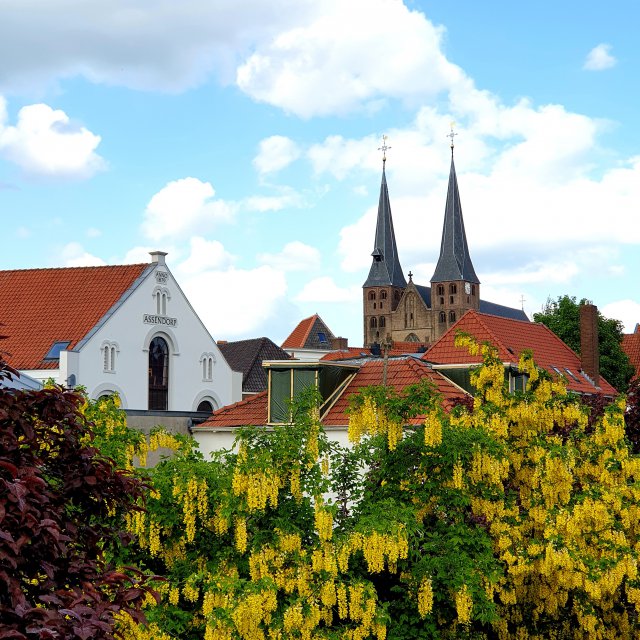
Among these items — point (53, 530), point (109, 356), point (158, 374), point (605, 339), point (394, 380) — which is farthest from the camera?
point (605, 339)

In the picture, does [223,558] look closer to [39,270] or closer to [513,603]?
[513,603]

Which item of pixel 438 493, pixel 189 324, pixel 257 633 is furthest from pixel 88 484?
pixel 189 324

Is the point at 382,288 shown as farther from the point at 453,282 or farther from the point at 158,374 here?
the point at 158,374

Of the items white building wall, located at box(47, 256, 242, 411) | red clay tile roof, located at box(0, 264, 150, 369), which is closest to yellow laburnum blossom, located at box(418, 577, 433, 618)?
white building wall, located at box(47, 256, 242, 411)

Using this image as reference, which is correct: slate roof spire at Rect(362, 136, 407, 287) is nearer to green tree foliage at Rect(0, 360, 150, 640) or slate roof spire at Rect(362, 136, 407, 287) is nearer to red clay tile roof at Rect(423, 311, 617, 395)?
red clay tile roof at Rect(423, 311, 617, 395)

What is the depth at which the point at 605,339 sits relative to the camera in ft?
214

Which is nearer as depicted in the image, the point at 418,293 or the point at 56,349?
the point at 56,349

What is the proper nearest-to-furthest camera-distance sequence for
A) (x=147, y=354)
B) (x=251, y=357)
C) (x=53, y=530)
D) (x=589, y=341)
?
(x=53, y=530)
(x=589, y=341)
(x=147, y=354)
(x=251, y=357)

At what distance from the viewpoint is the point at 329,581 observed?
12.2 m

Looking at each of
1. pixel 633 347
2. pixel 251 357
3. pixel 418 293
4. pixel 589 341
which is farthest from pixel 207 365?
pixel 418 293

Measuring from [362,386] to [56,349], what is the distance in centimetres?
2451

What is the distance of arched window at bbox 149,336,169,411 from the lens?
51188mm

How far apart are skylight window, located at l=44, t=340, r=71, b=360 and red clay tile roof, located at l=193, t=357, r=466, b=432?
1735 cm

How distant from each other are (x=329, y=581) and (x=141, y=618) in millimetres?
5818
